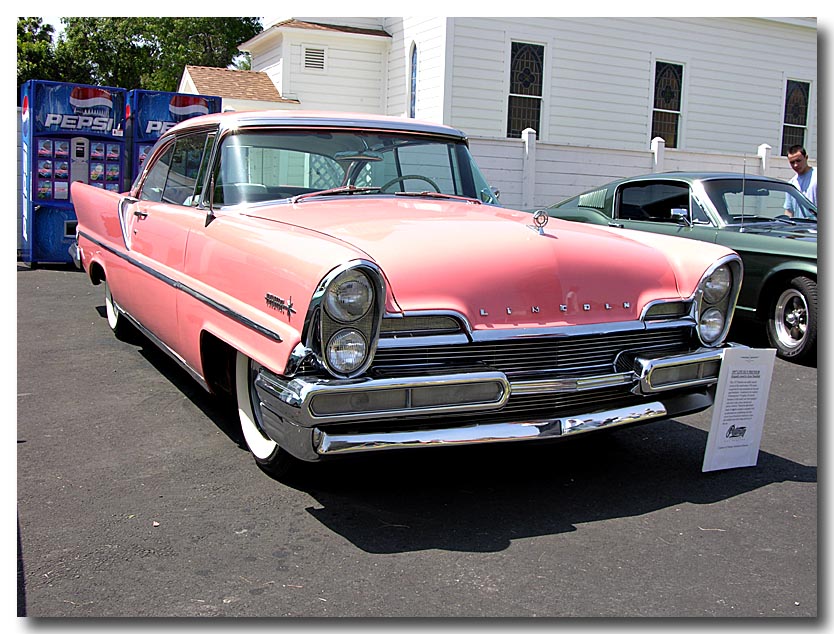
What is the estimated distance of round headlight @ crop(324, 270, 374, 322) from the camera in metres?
2.79

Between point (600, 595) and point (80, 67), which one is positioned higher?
point (80, 67)

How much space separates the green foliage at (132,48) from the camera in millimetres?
26688

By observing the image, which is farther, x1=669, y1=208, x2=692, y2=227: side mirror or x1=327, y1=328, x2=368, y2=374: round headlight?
x1=669, y1=208, x2=692, y2=227: side mirror

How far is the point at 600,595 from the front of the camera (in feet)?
8.22

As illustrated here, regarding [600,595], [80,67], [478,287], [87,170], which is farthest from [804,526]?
[80,67]

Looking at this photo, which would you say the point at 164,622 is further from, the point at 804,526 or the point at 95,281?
the point at 95,281

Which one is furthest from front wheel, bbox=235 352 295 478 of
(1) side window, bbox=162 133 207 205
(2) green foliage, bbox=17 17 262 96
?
(2) green foliage, bbox=17 17 262 96

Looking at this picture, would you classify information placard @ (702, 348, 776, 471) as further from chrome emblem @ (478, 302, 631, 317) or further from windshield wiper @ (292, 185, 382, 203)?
windshield wiper @ (292, 185, 382, 203)

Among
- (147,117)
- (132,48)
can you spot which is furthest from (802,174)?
(132,48)

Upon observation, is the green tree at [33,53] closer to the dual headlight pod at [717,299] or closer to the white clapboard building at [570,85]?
the white clapboard building at [570,85]

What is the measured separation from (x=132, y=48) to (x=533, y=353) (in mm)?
28710

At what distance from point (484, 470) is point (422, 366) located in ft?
2.73

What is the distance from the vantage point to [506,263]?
3160 millimetres

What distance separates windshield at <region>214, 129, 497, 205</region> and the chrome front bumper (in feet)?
4.36
